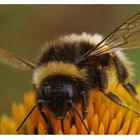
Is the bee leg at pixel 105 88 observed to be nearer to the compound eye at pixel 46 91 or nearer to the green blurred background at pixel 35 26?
the compound eye at pixel 46 91

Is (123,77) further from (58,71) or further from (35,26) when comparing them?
(35,26)

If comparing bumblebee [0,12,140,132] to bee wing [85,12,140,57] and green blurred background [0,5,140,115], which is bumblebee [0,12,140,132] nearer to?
bee wing [85,12,140,57]

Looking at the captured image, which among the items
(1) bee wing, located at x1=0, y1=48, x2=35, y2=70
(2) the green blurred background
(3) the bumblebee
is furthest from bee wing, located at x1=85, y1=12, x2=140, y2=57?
(2) the green blurred background

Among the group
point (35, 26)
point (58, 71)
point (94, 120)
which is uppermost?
point (35, 26)

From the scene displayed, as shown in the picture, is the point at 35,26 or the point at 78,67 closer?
the point at 78,67

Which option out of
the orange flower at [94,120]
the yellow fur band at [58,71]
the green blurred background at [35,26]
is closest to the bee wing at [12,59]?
the orange flower at [94,120]

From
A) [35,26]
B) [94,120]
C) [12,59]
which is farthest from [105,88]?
[35,26]
